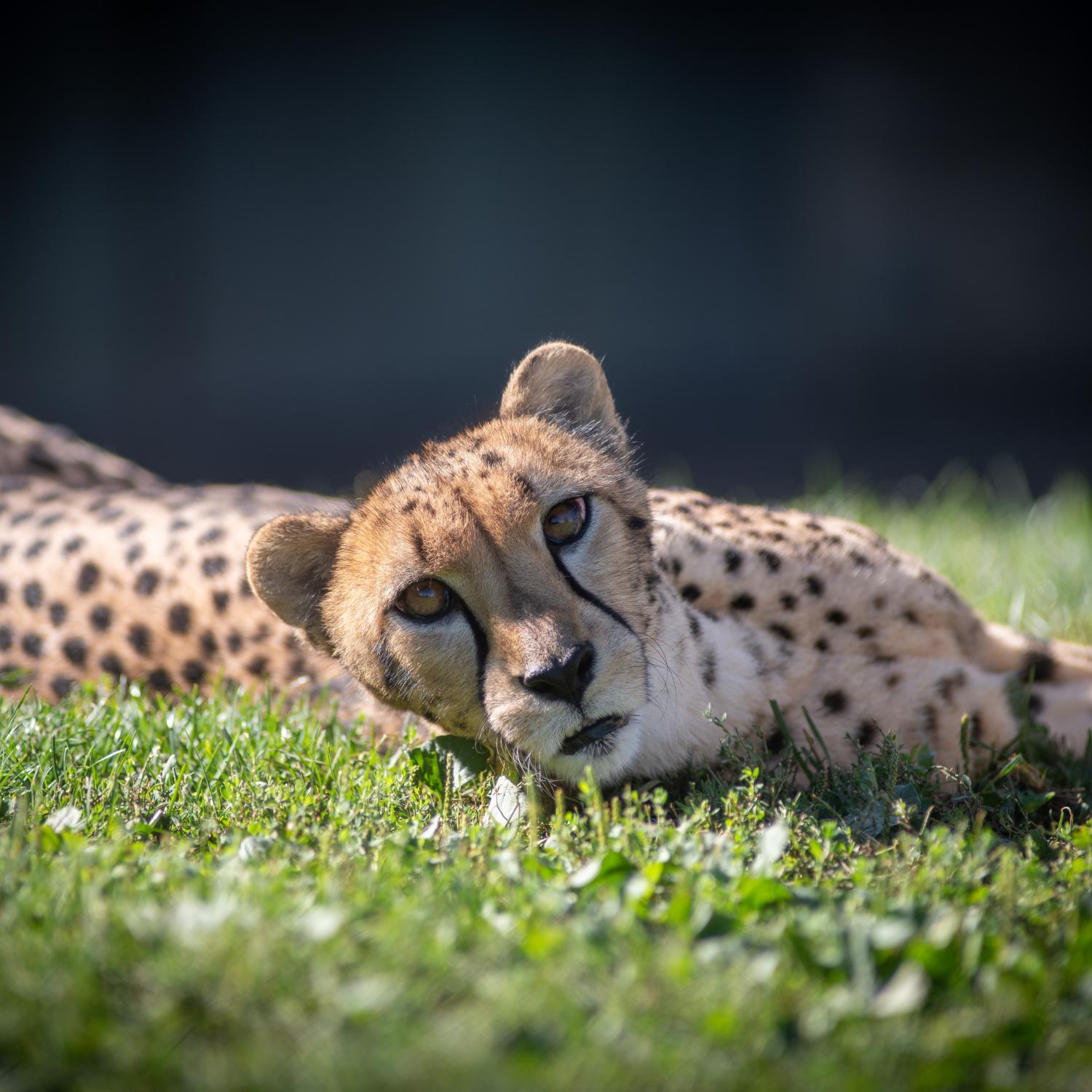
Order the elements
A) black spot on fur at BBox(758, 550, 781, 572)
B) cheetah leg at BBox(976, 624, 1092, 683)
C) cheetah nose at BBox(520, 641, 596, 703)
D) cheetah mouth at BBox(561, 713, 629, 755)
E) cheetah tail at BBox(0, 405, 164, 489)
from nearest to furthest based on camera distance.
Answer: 1. cheetah nose at BBox(520, 641, 596, 703)
2. cheetah mouth at BBox(561, 713, 629, 755)
3. black spot on fur at BBox(758, 550, 781, 572)
4. cheetah leg at BBox(976, 624, 1092, 683)
5. cheetah tail at BBox(0, 405, 164, 489)

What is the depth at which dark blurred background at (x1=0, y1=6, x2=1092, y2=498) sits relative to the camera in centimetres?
988

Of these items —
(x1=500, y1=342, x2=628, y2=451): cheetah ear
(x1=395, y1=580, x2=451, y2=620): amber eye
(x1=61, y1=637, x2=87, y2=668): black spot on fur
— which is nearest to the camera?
(x1=395, y1=580, x2=451, y2=620): amber eye

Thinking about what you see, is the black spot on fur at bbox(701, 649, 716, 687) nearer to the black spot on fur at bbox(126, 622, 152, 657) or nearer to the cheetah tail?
the black spot on fur at bbox(126, 622, 152, 657)

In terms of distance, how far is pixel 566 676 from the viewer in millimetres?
2248

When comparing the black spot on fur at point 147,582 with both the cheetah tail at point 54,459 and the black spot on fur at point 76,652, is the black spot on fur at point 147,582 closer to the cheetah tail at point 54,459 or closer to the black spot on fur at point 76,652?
the black spot on fur at point 76,652

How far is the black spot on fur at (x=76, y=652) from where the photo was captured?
11.0 feet

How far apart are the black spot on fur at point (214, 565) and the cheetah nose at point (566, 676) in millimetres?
1348

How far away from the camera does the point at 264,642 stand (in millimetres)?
3240

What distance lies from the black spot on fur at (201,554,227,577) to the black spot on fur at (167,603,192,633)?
103 mm

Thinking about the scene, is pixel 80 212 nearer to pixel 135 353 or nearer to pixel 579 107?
pixel 135 353

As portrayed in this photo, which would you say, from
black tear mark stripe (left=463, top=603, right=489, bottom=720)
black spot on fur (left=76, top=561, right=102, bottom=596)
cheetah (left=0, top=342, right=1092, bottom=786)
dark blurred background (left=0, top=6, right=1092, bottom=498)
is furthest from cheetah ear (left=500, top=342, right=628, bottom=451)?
dark blurred background (left=0, top=6, right=1092, bottom=498)

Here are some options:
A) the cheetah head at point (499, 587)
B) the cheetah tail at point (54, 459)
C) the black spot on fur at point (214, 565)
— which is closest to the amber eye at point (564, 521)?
the cheetah head at point (499, 587)

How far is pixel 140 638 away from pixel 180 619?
0.13m

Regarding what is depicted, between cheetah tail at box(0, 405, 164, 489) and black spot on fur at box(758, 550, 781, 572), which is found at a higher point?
black spot on fur at box(758, 550, 781, 572)
